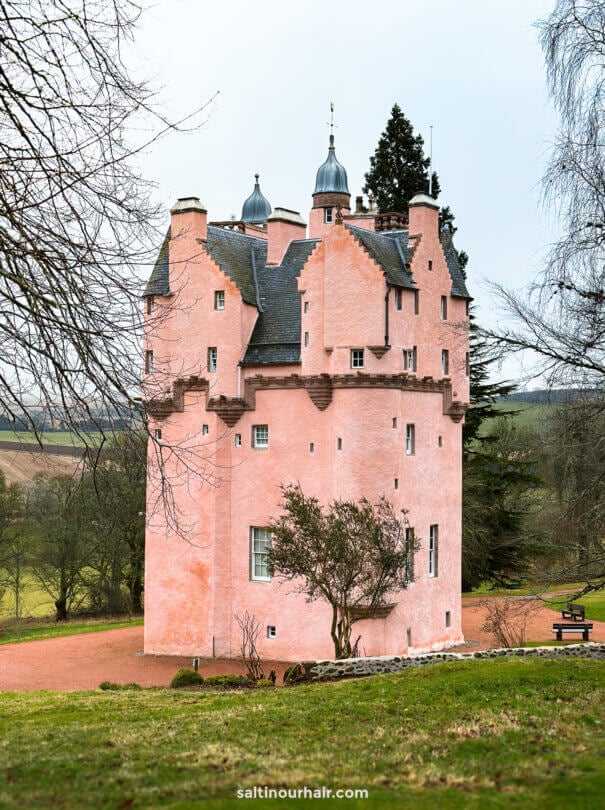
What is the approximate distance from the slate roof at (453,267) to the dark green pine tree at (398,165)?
9984mm

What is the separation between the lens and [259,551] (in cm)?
3125

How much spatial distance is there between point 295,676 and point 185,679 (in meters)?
3.46

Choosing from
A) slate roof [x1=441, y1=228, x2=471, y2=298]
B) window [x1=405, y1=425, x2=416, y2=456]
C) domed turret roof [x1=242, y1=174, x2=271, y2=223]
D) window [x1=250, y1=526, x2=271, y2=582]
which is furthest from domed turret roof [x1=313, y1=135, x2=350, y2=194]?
window [x1=250, y1=526, x2=271, y2=582]

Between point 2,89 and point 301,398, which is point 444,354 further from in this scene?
point 2,89

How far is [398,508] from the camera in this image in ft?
98.3

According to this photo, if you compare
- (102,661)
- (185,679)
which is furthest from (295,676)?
(102,661)

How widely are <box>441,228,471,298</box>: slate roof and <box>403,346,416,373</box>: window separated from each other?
10.6 feet

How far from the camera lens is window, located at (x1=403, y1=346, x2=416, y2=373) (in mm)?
30538

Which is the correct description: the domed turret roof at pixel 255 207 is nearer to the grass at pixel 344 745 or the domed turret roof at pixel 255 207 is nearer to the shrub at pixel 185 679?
the shrub at pixel 185 679

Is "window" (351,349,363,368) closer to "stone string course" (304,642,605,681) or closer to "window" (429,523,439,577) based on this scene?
"window" (429,523,439,577)

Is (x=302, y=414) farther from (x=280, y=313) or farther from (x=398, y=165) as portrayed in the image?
(x=398, y=165)

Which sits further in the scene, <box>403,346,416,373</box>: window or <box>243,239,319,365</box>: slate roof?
<box>243,239,319,365</box>: slate roof

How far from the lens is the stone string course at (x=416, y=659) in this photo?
22.2m

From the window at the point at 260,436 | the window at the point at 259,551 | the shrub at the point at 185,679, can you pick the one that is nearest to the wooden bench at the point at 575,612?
the window at the point at 259,551
